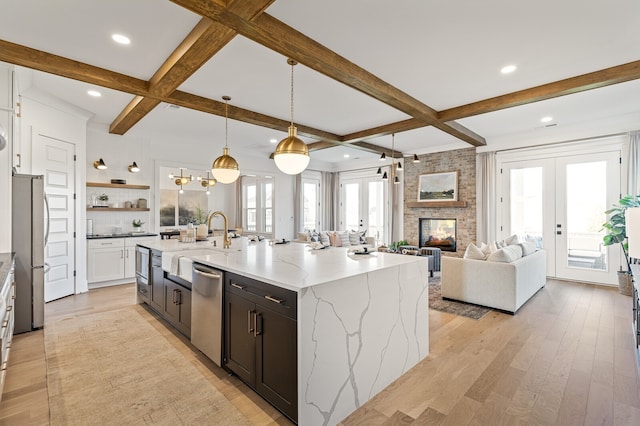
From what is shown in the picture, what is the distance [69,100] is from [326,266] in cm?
467

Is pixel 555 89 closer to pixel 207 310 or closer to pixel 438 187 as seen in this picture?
pixel 438 187

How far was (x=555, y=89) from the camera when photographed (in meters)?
3.66

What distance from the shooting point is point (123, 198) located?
5.82 meters

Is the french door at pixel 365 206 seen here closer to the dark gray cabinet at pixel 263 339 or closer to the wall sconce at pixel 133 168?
→ the wall sconce at pixel 133 168

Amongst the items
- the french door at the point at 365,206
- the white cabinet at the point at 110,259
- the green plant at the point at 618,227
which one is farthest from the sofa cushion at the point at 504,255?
the white cabinet at the point at 110,259

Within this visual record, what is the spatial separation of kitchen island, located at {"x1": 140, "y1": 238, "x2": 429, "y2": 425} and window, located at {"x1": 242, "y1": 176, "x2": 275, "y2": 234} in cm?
626

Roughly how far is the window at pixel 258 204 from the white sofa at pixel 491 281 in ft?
17.9

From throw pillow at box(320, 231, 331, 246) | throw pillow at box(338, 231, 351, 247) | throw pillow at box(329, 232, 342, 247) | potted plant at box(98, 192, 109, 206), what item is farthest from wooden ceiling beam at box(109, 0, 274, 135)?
throw pillow at box(338, 231, 351, 247)

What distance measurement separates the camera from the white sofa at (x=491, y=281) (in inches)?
152

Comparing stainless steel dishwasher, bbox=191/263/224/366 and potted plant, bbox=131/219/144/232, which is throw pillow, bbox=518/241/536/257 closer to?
stainless steel dishwasher, bbox=191/263/224/366

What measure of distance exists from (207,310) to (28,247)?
2370 mm

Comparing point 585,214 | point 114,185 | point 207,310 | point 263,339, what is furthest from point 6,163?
point 585,214

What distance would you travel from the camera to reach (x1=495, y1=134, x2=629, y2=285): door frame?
5098 millimetres

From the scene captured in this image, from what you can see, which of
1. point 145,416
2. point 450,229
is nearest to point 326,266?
point 145,416
